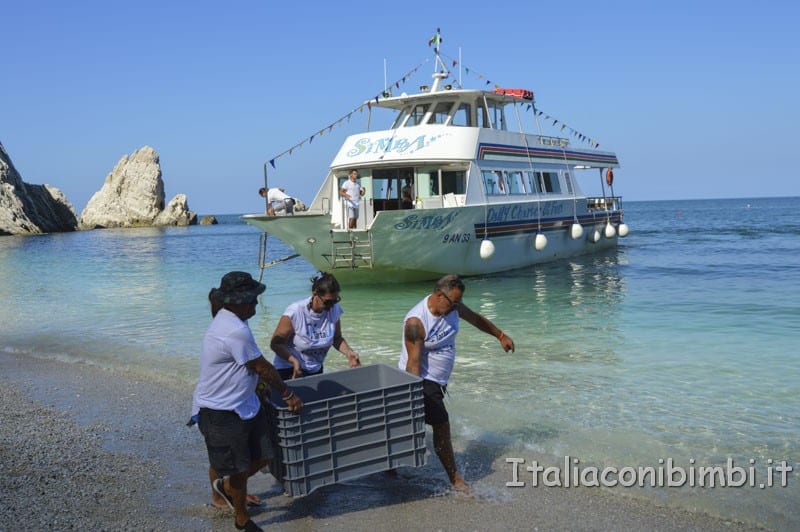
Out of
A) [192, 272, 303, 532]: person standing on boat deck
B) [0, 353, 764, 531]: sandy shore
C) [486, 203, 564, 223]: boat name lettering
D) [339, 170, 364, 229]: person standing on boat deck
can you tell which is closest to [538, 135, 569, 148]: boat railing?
[486, 203, 564, 223]: boat name lettering

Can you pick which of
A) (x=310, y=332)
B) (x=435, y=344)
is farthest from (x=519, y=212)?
(x=435, y=344)

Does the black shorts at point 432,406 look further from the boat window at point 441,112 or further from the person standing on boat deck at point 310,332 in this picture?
the boat window at point 441,112

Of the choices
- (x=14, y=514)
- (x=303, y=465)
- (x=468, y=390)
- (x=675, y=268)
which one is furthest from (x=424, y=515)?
(x=675, y=268)

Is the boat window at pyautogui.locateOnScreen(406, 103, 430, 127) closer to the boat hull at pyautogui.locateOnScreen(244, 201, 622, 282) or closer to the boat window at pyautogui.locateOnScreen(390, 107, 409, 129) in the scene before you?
the boat window at pyautogui.locateOnScreen(390, 107, 409, 129)

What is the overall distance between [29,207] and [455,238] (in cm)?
6730

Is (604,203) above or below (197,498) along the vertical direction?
above

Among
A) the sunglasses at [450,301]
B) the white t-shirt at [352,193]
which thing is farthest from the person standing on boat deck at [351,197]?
the sunglasses at [450,301]

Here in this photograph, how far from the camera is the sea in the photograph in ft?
17.6

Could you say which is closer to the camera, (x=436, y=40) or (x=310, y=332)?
(x=310, y=332)

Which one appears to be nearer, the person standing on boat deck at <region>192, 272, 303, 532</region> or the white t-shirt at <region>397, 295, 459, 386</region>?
the person standing on boat deck at <region>192, 272, 303, 532</region>

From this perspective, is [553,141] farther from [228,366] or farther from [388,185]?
[228,366]

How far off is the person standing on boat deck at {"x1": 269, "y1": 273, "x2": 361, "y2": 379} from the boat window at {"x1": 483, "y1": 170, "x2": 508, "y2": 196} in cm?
1244

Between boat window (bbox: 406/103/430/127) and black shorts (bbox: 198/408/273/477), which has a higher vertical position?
boat window (bbox: 406/103/430/127)

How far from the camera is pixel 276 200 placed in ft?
52.7
